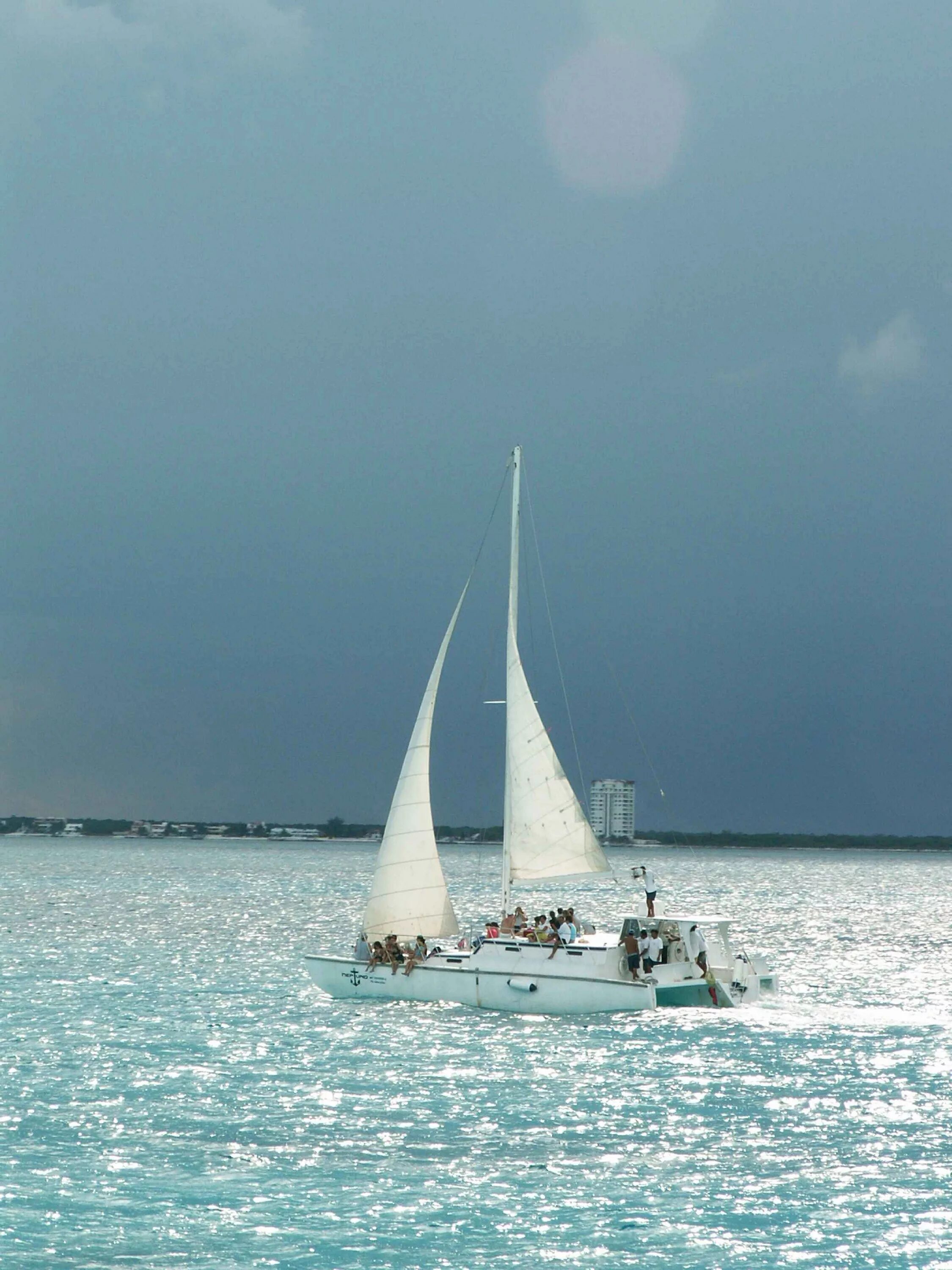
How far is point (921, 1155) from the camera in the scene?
92.0ft

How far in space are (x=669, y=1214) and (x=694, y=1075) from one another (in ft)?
42.7

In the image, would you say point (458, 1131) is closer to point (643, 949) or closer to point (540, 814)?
point (643, 949)

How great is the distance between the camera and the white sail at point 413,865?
46344mm

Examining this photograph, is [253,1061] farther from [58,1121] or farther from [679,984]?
[679,984]

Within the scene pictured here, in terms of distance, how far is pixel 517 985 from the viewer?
4275 centimetres

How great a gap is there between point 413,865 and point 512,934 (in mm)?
4056

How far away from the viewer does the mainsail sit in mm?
45625

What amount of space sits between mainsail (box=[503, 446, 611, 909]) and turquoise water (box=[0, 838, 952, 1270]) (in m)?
4.41

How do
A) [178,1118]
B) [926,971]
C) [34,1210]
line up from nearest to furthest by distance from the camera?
[34,1210], [178,1118], [926,971]

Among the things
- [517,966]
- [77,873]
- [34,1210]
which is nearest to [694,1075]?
[517,966]

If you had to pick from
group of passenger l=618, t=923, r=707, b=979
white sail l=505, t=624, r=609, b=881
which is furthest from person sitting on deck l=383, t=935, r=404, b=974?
group of passenger l=618, t=923, r=707, b=979

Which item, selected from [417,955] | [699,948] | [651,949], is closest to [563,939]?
[651,949]

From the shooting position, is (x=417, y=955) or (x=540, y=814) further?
(x=540, y=814)

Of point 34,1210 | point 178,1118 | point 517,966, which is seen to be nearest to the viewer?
point 34,1210
